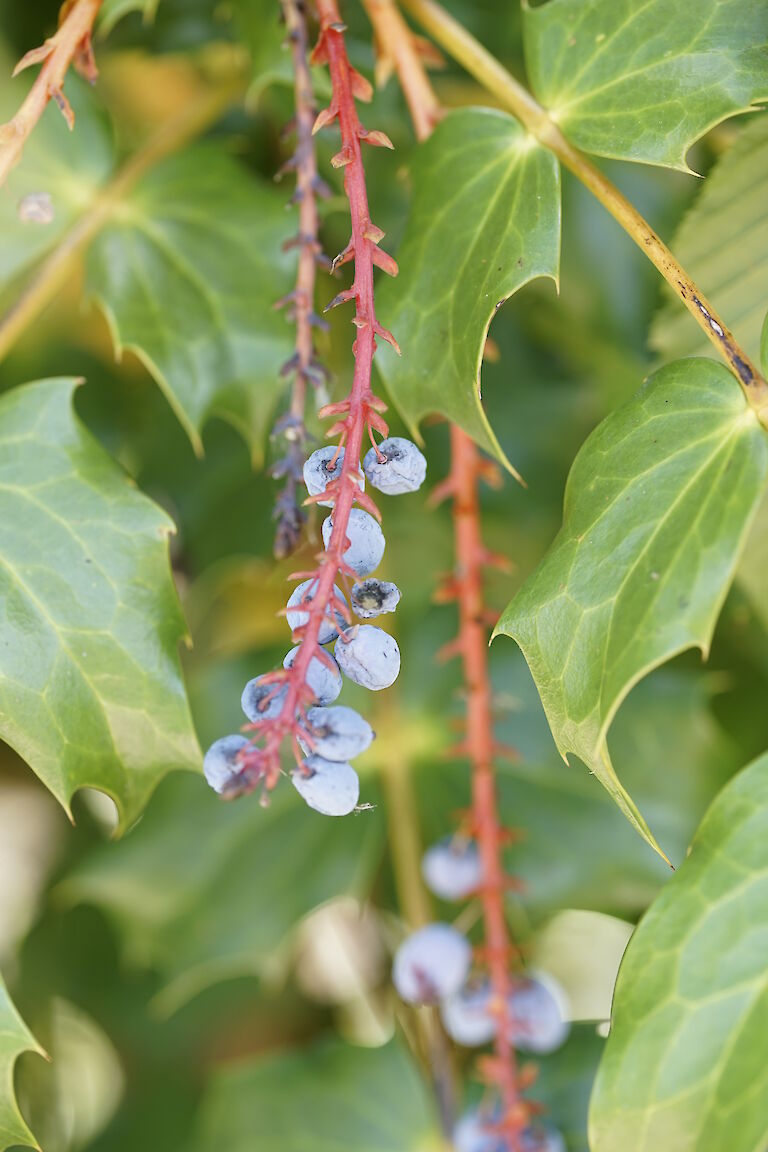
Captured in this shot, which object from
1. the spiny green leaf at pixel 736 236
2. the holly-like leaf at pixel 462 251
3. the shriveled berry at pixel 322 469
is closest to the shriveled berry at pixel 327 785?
the shriveled berry at pixel 322 469

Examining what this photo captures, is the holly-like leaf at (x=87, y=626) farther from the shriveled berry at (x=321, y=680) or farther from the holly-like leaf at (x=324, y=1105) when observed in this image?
the holly-like leaf at (x=324, y=1105)

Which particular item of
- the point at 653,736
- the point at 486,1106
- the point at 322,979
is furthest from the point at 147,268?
the point at 322,979

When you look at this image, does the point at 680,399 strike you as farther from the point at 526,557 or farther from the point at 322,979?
the point at 322,979

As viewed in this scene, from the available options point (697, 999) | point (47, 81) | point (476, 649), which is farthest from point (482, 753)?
point (47, 81)

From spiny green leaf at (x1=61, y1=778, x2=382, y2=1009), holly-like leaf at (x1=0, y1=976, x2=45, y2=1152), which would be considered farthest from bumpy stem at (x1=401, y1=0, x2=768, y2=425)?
spiny green leaf at (x1=61, y1=778, x2=382, y2=1009)

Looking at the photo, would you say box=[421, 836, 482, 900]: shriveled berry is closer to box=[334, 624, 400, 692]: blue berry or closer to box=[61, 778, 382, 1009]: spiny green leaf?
A: box=[61, 778, 382, 1009]: spiny green leaf
